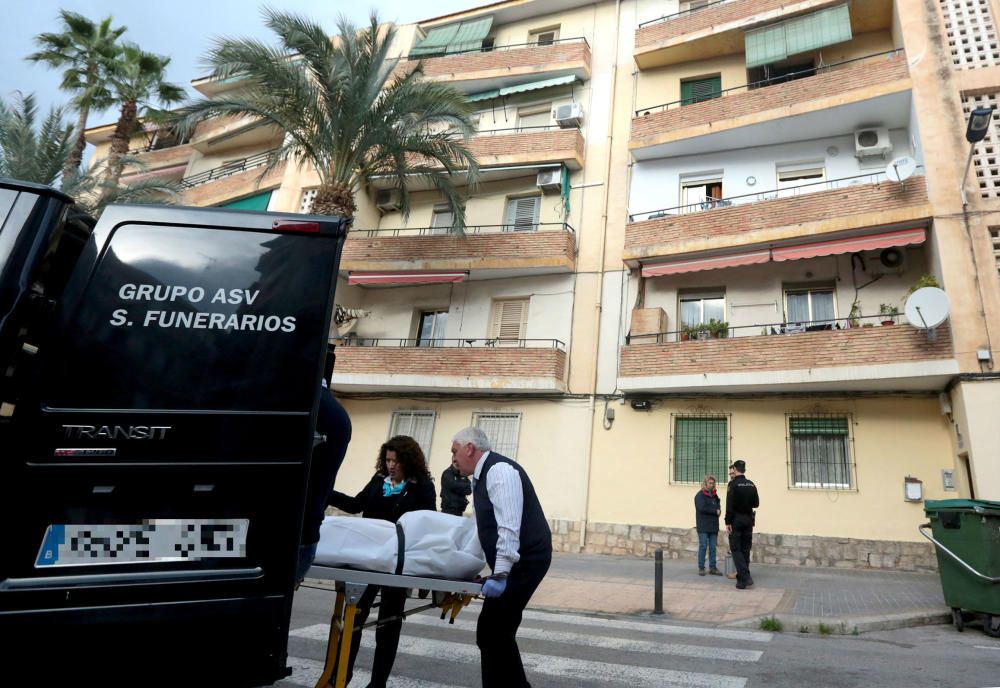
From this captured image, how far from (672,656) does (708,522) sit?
590 cm

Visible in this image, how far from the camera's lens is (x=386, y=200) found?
63.3 feet

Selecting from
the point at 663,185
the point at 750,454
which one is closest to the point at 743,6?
the point at 663,185

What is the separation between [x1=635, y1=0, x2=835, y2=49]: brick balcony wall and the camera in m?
15.2

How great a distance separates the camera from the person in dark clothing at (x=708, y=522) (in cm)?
1045

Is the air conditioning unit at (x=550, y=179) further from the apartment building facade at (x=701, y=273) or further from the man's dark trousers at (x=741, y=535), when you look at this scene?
the man's dark trousers at (x=741, y=535)

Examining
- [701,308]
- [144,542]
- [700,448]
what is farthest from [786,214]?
[144,542]

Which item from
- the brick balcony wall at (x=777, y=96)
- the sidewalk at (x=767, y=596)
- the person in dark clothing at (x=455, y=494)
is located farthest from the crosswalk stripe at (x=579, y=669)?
the brick balcony wall at (x=777, y=96)

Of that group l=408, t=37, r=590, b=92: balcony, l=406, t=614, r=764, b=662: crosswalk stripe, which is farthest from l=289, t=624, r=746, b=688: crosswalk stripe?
l=408, t=37, r=590, b=92: balcony

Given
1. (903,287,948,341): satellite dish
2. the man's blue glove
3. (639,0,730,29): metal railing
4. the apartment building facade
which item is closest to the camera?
the man's blue glove

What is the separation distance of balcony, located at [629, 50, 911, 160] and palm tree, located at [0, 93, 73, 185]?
13843 millimetres

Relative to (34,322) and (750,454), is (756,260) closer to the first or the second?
(750,454)

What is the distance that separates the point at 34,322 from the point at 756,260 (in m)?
13.1

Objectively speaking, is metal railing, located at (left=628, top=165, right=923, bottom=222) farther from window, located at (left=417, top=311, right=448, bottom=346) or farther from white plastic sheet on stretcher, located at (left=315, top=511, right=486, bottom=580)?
white plastic sheet on stretcher, located at (left=315, top=511, right=486, bottom=580)

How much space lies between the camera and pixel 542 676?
431 cm
